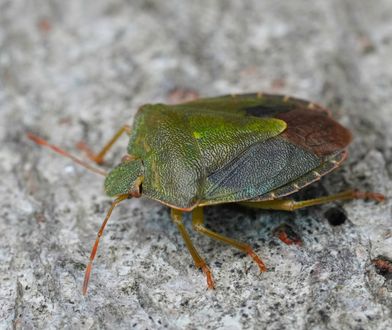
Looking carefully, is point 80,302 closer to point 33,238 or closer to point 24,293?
point 24,293

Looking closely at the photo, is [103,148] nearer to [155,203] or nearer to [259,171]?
[155,203]

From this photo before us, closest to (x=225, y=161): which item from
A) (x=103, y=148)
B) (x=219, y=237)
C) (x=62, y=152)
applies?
(x=219, y=237)

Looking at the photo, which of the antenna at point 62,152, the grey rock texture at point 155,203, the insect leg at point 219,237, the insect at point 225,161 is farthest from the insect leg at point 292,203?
the antenna at point 62,152

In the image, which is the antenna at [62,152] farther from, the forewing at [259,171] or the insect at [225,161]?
the forewing at [259,171]

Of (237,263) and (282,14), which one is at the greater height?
(282,14)

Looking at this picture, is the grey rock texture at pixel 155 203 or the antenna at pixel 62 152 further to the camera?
the antenna at pixel 62 152

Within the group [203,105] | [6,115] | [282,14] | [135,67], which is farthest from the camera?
[282,14]

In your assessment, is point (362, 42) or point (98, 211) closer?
point (98, 211)

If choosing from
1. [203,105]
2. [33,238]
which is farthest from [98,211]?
[203,105]
